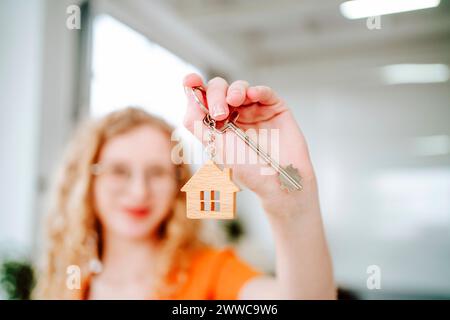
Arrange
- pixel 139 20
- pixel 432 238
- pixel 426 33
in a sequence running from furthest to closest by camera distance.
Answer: pixel 432 238 → pixel 426 33 → pixel 139 20

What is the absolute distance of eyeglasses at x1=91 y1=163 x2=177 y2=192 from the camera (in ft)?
2.38

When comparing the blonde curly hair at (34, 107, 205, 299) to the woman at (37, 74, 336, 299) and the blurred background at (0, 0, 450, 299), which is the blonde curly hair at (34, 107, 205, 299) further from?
the blurred background at (0, 0, 450, 299)

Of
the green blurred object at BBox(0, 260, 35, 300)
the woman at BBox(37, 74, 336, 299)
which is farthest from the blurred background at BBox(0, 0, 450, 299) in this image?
the woman at BBox(37, 74, 336, 299)

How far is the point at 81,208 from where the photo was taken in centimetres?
84

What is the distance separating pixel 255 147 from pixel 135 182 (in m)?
0.33

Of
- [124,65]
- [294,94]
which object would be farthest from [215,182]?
[294,94]

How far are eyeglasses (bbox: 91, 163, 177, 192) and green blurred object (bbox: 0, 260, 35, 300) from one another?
0.57 meters

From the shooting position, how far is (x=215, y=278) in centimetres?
82

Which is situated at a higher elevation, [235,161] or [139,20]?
[139,20]

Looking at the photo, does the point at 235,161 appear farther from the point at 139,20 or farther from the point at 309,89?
the point at 309,89

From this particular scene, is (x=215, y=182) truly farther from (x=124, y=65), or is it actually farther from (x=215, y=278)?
(x=124, y=65)
